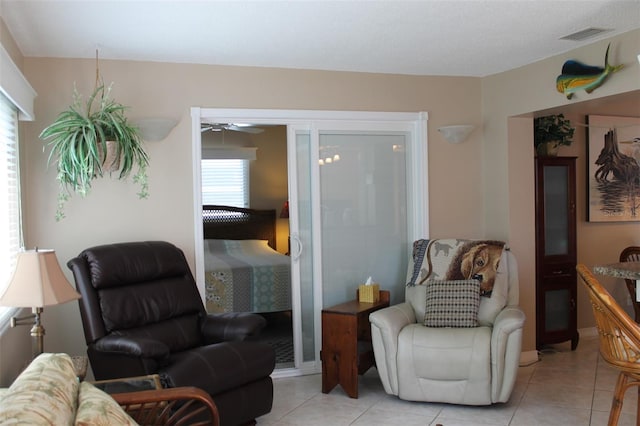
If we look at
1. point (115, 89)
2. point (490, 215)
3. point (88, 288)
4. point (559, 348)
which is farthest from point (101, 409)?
point (559, 348)

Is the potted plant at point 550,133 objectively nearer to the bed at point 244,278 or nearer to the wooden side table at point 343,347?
the wooden side table at point 343,347

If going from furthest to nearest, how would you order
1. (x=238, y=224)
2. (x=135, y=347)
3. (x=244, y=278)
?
(x=238, y=224)
(x=244, y=278)
(x=135, y=347)

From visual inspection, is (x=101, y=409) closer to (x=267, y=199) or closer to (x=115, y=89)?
(x=115, y=89)

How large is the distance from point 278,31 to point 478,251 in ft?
6.76

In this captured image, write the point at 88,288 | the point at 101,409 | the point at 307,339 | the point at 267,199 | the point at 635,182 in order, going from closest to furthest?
the point at 101,409 < the point at 88,288 < the point at 307,339 < the point at 635,182 < the point at 267,199

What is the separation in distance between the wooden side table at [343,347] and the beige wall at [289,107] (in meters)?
1.11

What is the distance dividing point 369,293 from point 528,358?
4.76 feet

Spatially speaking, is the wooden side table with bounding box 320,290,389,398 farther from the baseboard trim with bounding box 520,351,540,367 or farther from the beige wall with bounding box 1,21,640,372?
the baseboard trim with bounding box 520,351,540,367

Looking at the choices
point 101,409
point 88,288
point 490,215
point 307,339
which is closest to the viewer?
point 101,409

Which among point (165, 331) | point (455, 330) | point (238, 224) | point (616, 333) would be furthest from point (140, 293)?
point (238, 224)

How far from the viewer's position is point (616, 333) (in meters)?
2.66

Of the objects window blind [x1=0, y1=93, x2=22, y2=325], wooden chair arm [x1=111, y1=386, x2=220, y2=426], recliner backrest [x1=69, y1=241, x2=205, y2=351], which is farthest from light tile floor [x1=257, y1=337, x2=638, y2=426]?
window blind [x1=0, y1=93, x2=22, y2=325]

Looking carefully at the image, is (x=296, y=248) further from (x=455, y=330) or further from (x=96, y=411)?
(x=96, y=411)

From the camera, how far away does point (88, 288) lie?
11.1 ft
